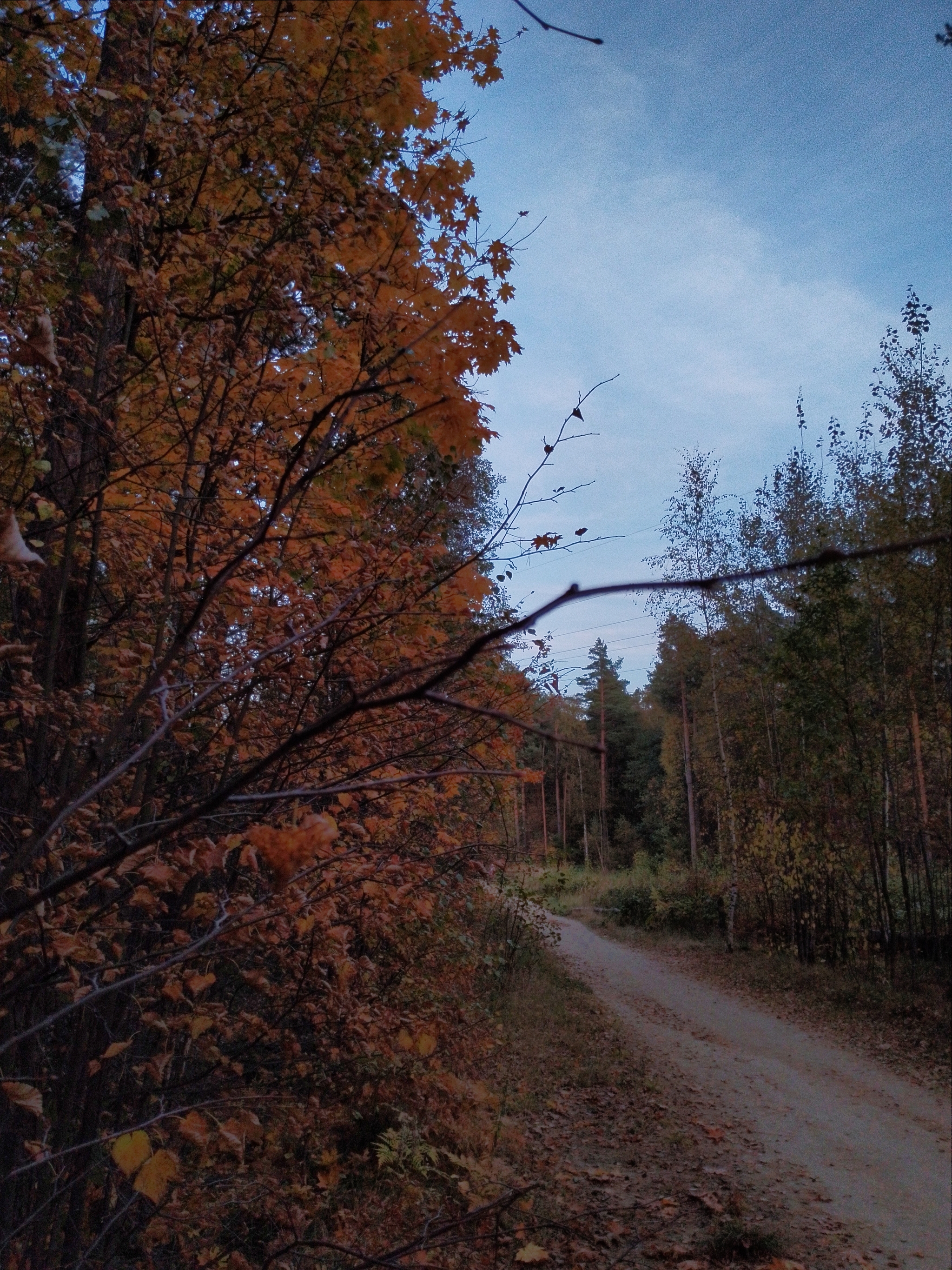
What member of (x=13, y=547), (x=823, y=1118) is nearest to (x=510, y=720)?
(x=13, y=547)

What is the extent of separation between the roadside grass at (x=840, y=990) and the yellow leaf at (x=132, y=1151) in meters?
7.00

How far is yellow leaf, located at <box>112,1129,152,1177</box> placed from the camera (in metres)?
1.63

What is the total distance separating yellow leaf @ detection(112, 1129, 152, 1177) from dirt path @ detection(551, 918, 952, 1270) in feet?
15.4

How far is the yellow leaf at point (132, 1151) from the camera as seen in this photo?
64.2 inches

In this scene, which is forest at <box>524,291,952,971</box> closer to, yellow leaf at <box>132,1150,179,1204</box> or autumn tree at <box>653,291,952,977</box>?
autumn tree at <box>653,291,952,977</box>

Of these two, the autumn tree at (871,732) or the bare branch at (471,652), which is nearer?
the bare branch at (471,652)

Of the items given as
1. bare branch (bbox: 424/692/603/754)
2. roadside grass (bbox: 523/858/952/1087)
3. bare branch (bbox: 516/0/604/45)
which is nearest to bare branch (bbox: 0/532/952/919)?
bare branch (bbox: 424/692/603/754)

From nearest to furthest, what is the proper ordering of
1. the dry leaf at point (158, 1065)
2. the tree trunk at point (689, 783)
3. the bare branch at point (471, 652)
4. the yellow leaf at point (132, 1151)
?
the bare branch at point (471, 652), the yellow leaf at point (132, 1151), the dry leaf at point (158, 1065), the tree trunk at point (689, 783)

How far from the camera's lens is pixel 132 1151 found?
1.66 meters

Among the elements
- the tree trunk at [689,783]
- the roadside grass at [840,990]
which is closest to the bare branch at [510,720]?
the roadside grass at [840,990]

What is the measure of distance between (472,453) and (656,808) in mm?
31837

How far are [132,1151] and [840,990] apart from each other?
12.2 m

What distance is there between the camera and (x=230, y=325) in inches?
96.2

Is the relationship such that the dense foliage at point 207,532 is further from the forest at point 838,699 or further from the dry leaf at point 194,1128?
the forest at point 838,699
